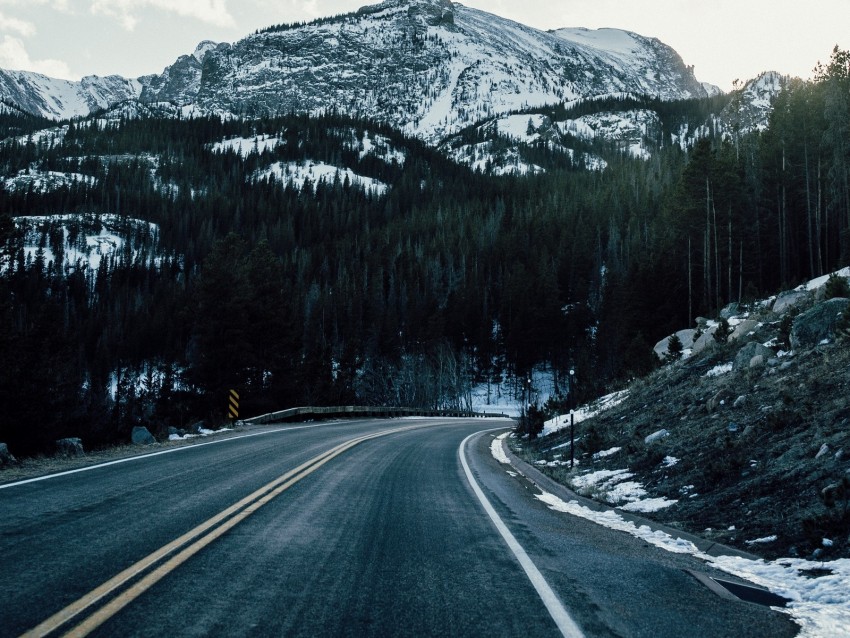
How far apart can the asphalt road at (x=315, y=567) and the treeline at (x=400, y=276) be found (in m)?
16.3

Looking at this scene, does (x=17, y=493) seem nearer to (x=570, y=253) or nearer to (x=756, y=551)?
(x=756, y=551)

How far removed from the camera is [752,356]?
13734 millimetres

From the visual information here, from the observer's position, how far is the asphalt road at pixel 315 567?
3.56 m

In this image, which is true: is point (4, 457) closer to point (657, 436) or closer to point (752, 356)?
point (657, 436)

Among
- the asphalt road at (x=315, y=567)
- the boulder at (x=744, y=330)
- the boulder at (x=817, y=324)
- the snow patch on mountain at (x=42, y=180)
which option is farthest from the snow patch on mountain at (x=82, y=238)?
the boulder at (x=817, y=324)

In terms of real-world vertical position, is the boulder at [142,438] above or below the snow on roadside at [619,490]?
above

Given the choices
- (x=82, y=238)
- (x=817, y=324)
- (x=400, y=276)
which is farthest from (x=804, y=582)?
(x=82, y=238)

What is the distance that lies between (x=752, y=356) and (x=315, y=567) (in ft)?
42.1

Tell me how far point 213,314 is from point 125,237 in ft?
486

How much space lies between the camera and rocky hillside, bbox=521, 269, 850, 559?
6.30m

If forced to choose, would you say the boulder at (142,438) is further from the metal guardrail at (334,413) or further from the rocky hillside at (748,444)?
the rocky hillside at (748,444)

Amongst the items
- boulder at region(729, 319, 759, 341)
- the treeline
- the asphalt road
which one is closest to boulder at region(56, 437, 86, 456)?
the asphalt road

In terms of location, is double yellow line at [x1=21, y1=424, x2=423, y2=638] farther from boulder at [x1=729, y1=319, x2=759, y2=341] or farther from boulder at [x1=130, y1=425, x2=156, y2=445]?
boulder at [x1=729, y1=319, x2=759, y2=341]

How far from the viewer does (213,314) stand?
34.5 metres
